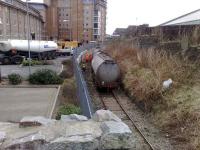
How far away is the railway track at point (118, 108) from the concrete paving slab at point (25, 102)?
131 inches

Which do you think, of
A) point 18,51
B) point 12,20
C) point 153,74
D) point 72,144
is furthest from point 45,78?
point 12,20

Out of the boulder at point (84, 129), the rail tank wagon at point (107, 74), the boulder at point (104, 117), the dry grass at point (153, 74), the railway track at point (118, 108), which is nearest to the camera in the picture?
the boulder at point (84, 129)

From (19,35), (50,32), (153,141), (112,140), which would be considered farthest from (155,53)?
(50,32)

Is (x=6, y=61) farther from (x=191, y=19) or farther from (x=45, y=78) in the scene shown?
(x=191, y=19)

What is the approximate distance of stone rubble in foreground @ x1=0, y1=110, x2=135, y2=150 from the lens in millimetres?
4453

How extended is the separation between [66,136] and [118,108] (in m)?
15.6

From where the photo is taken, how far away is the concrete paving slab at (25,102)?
45.5 feet

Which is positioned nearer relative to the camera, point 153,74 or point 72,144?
point 72,144

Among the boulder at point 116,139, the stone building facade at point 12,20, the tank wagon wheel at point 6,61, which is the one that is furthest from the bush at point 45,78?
the stone building facade at point 12,20

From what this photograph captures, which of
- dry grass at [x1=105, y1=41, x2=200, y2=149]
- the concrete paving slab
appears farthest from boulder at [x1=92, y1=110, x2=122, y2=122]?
the concrete paving slab

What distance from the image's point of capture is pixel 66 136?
4617 mm

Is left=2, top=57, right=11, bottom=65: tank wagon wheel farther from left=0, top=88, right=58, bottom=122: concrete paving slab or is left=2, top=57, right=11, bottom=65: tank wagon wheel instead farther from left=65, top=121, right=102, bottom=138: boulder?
left=65, top=121, right=102, bottom=138: boulder

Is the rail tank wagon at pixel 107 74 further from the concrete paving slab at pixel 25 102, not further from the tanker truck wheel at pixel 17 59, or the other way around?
the tanker truck wheel at pixel 17 59

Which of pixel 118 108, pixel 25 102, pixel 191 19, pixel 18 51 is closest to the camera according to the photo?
pixel 25 102
